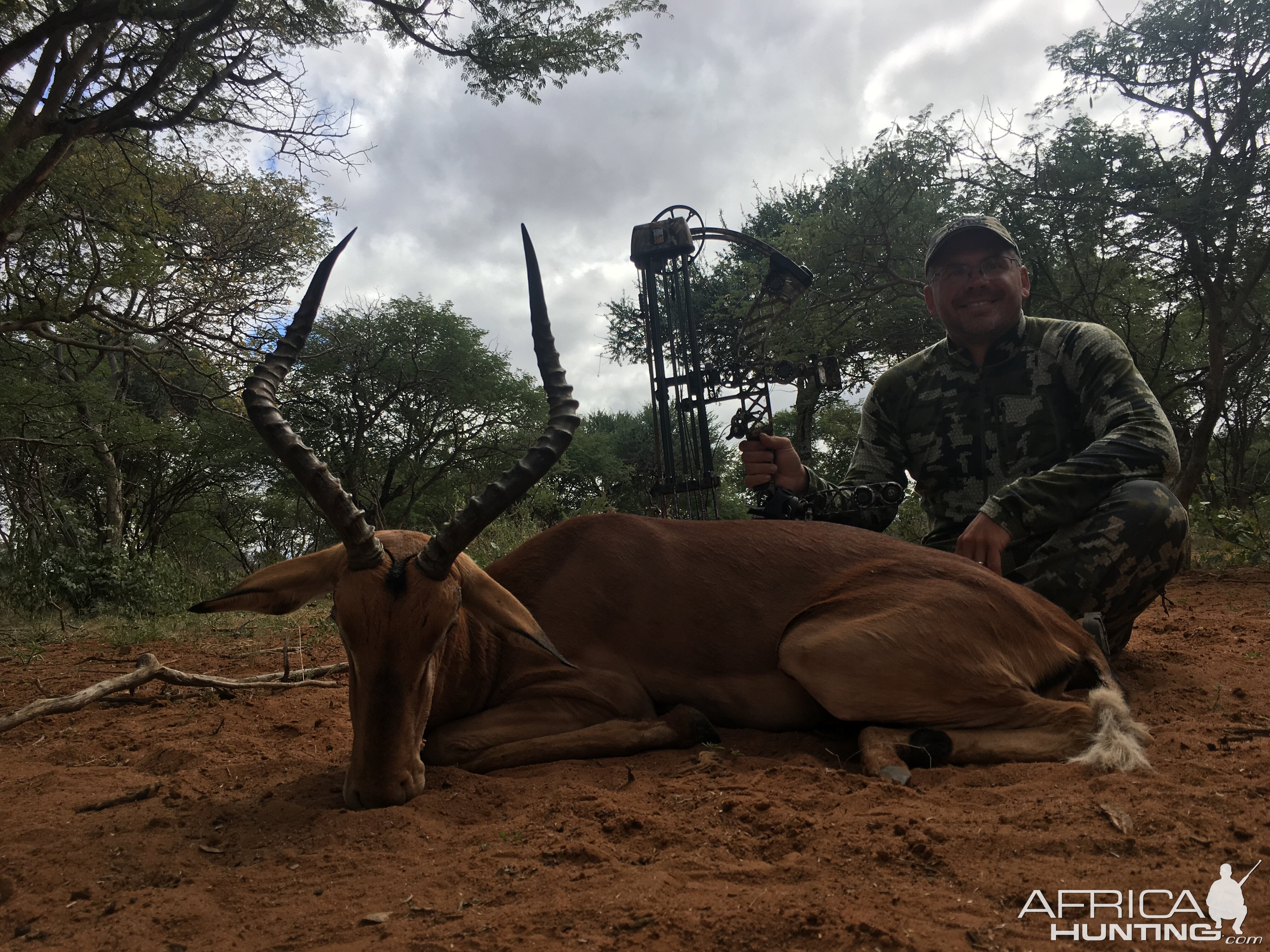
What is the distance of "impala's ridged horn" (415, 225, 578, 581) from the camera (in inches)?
119

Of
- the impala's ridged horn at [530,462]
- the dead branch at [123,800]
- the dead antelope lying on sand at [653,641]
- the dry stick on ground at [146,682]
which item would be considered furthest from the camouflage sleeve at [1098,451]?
the dry stick on ground at [146,682]

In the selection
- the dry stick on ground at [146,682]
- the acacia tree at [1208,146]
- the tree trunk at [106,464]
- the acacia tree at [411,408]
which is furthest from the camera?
the acacia tree at [411,408]

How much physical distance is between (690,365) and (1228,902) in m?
5.47

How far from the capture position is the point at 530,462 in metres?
3.21

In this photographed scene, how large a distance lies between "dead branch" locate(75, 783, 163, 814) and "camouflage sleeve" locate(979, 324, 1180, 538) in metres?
3.92

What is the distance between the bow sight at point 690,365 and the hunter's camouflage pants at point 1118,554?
2.00 m

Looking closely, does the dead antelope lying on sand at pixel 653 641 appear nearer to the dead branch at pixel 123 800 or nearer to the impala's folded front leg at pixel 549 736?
the impala's folded front leg at pixel 549 736

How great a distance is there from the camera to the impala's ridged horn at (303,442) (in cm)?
301

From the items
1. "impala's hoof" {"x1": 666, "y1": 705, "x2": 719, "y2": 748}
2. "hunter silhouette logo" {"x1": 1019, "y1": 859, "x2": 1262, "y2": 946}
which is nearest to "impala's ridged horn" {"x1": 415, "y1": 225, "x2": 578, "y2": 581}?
"impala's hoof" {"x1": 666, "y1": 705, "x2": 719, "y2": 748}

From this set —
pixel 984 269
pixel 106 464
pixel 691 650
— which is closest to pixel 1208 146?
pixel 984 269

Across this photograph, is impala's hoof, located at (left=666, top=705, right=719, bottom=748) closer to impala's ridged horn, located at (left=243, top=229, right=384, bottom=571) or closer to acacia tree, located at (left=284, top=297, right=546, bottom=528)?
impala's ridged horn, located at (left=243, top=229, right=384, bottom=571)

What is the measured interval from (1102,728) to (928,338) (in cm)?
1284

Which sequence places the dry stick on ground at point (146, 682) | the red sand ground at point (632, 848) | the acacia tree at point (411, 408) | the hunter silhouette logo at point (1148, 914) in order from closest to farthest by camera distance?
the hunter silhouette logo at point (1148, 914)
the red sand ground at point (632, 848)
the dry stick on ground at point (146, 682)
the acacia tree at point (411, 408)

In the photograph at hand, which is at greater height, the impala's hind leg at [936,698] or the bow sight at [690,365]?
the bow sight at [690,365]
